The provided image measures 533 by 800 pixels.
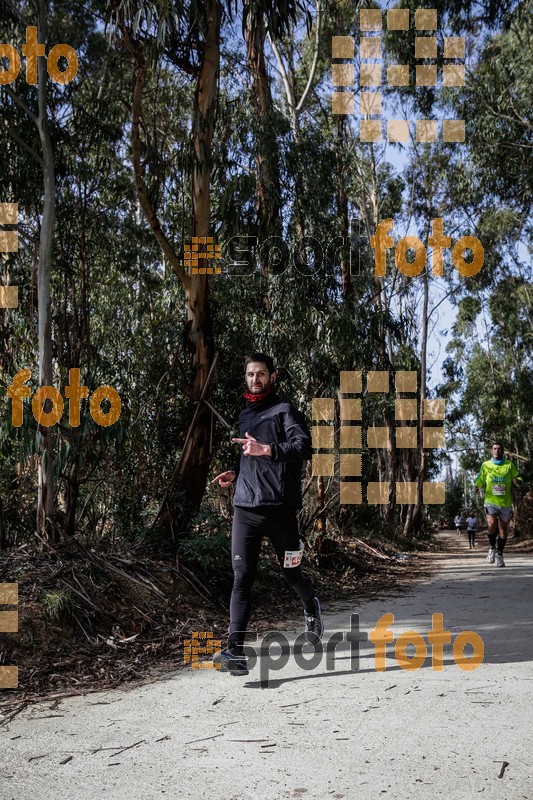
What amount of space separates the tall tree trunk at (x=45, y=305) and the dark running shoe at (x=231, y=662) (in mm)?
2574

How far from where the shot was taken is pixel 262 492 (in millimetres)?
4992

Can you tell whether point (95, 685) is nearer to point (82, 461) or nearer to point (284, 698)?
point (284, 698)

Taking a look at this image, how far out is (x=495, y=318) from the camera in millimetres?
29031

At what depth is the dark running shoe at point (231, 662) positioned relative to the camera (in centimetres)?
479

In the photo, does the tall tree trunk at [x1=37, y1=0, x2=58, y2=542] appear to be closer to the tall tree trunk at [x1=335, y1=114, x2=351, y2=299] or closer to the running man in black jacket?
the running man in black jacket

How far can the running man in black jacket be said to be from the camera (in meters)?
4.89

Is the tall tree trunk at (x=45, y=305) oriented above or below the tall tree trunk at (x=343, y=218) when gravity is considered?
below

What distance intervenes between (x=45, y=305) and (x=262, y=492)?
3.50 m

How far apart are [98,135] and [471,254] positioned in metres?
18.1

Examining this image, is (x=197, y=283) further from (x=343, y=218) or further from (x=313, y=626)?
(x=343, y=218)

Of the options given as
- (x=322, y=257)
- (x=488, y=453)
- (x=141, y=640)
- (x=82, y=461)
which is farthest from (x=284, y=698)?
(x=488, y=453)
